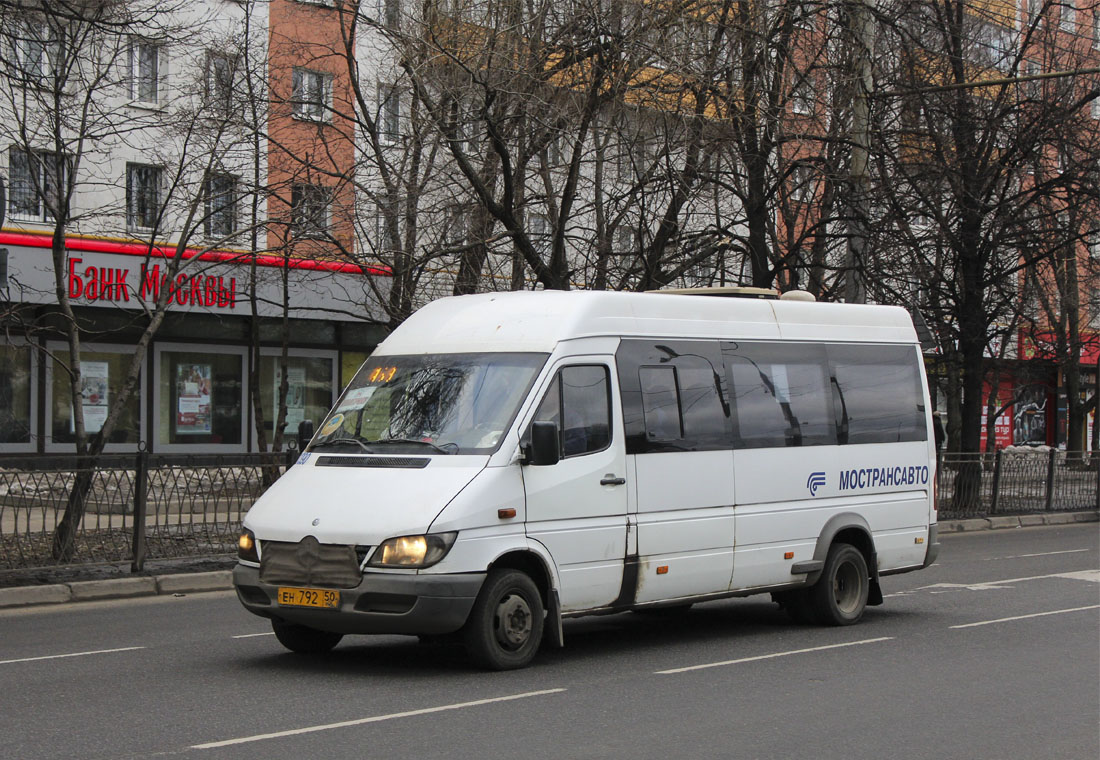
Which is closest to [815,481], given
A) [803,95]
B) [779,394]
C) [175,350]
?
[779,394]

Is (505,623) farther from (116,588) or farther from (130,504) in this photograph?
(130,504)

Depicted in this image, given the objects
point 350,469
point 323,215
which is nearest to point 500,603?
point 350,469

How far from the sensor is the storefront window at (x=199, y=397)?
3070 cm

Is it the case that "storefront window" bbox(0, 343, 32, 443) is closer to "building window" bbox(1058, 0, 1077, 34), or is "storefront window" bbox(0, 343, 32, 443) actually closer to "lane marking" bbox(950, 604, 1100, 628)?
"building window" bbox(1058, 0, 1077, 34)

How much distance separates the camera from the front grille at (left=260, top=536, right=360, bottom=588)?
8.66m

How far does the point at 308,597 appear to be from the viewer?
8789 millimetres

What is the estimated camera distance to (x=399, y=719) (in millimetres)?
7469

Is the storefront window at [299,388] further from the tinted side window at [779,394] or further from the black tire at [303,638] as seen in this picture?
the black tire at [303,638]

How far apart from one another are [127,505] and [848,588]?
762 centimetres

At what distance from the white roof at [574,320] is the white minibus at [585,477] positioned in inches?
0.7

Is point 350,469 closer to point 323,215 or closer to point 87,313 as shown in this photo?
point 323,215

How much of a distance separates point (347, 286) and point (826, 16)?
14.7m

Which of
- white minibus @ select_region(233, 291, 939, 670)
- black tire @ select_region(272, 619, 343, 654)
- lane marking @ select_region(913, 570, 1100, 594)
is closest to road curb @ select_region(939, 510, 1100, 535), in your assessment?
lane marking @ select_region(913, 570, 1100, 594)

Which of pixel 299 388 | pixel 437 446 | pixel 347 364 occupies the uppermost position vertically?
Answer: pixel 347 364
